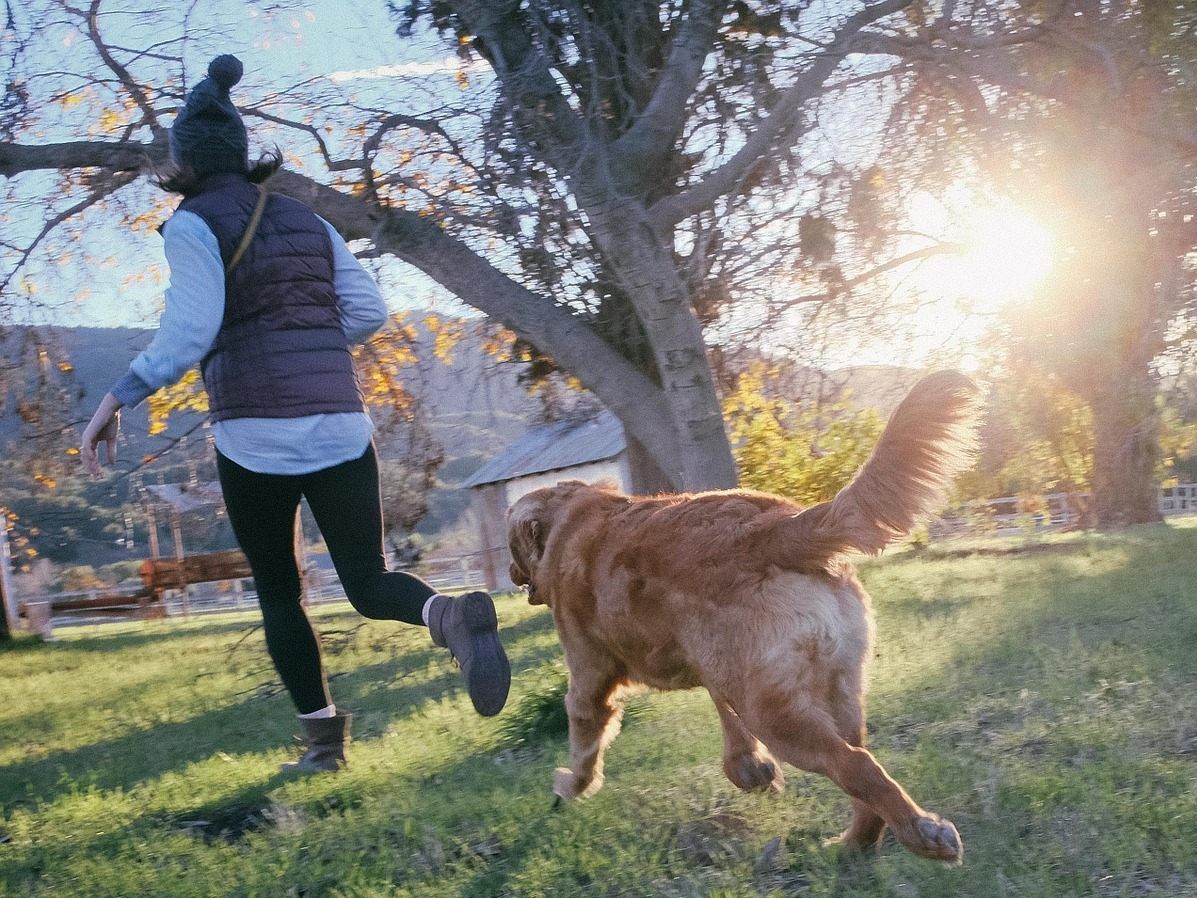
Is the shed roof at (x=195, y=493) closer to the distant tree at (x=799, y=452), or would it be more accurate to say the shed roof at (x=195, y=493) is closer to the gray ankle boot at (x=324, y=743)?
the gray ankle boot at (x=324, y=743)

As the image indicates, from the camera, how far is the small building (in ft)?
94.0

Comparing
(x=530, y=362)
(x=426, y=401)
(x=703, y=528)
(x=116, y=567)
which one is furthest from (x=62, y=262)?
(x=116, y=567)

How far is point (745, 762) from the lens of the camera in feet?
11.6

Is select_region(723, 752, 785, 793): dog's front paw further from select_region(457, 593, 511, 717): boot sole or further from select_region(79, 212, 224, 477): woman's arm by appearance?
select_region(79, 212, 224, 477): woman's arm

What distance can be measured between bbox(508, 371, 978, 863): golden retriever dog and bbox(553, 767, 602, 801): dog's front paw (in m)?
0.60

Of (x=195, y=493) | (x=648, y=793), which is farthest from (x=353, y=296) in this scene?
(x=195, y=493)

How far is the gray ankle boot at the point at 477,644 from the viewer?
130 inches

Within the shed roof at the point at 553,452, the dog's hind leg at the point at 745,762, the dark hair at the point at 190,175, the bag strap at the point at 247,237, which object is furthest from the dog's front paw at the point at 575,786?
the shed roof at the point at 553,452

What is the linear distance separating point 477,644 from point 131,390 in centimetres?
136

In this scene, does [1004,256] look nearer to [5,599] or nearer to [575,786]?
[575,786]

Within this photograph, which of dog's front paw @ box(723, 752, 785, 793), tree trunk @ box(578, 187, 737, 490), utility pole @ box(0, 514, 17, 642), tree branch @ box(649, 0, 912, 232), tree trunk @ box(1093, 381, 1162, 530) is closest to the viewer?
dog's front paw @ box(723, 752, 785, 793)

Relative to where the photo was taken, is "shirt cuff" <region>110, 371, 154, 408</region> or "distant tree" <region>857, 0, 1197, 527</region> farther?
"distant tree" <region>857, 0, 1197, 527</region>

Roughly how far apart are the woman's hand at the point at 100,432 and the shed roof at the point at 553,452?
22.9 m

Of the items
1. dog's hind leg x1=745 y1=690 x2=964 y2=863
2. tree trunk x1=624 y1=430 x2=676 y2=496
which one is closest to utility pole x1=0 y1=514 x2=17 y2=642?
tree trunk x1=624 y1=430 x2=676 y2=496
